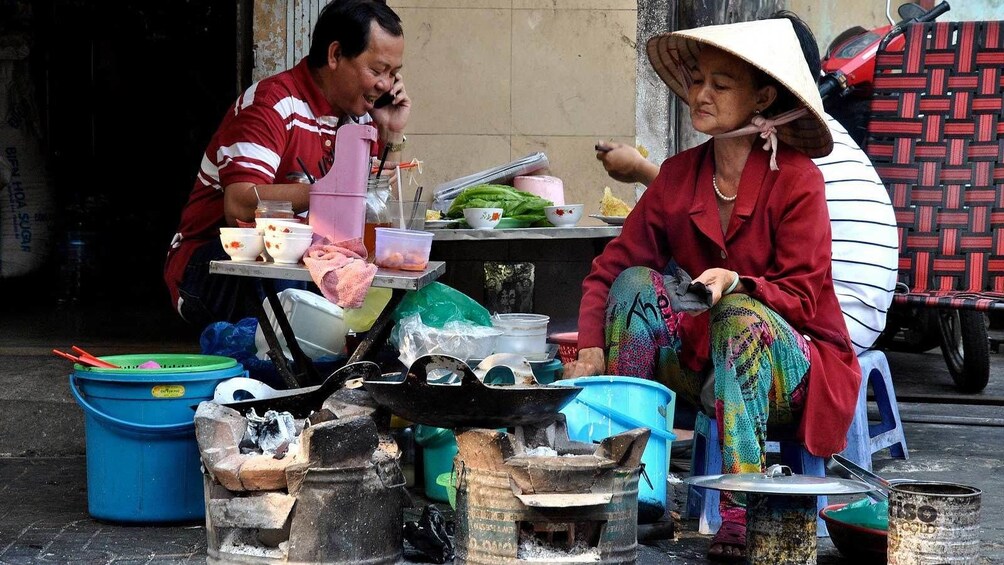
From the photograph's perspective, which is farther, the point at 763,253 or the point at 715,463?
the point at 715,463

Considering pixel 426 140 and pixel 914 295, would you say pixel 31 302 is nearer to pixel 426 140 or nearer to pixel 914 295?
pixel 426 140

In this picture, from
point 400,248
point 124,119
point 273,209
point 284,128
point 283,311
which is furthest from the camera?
point 124,119

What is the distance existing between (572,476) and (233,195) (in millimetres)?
1851

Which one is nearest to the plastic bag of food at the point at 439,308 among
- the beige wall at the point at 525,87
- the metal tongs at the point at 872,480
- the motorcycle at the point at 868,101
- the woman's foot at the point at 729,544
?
the woman's foot at the point at 729,544

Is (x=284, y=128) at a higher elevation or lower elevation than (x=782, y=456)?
higher

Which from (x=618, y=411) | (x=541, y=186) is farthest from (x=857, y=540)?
(x=541, y=186)

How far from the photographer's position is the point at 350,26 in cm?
446

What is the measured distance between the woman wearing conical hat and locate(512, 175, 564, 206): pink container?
1.36 metres

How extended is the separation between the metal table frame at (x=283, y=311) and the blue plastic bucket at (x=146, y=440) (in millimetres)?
224

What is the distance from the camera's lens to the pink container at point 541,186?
5.30 metres

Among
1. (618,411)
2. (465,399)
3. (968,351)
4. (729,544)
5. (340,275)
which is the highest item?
(340,275)

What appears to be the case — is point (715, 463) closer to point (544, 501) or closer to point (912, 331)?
point (544, 501)

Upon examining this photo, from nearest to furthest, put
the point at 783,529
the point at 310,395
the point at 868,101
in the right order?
the point at 783,529
the point at 310,395
the point at 868,101

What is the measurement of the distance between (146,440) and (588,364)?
1422 millimetres
